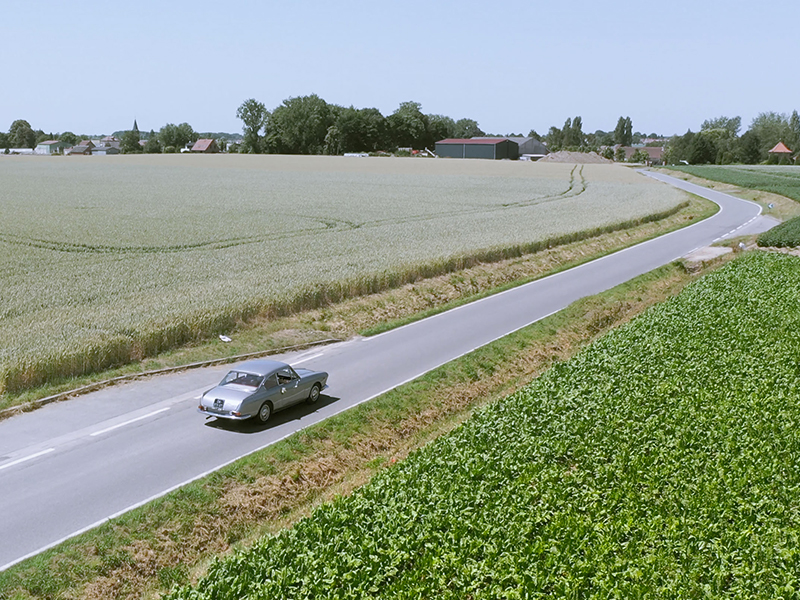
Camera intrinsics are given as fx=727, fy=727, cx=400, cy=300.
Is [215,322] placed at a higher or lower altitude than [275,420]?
higher

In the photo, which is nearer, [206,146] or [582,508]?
[582,508]

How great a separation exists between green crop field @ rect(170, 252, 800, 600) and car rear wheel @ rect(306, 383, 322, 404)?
202 inches

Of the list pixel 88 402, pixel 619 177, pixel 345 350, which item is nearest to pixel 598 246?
pixel 345 350

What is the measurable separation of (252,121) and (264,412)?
16913cm

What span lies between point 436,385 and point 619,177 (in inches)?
3792

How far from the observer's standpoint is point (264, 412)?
18172mm

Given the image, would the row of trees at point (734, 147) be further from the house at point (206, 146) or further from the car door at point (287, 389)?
the car door at point (287, 389)

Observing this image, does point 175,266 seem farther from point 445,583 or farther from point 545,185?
point 545,185

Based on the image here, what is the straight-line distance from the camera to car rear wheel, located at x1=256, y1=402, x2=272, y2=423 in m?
18.1

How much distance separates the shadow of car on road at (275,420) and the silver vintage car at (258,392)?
0.59 ft

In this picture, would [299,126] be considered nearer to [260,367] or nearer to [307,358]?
[307,358]

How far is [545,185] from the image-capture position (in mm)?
89625

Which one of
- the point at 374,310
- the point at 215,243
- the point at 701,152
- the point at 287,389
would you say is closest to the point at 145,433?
the point at 287,389

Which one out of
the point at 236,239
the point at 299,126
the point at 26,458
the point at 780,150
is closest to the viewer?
the point at 26,458
